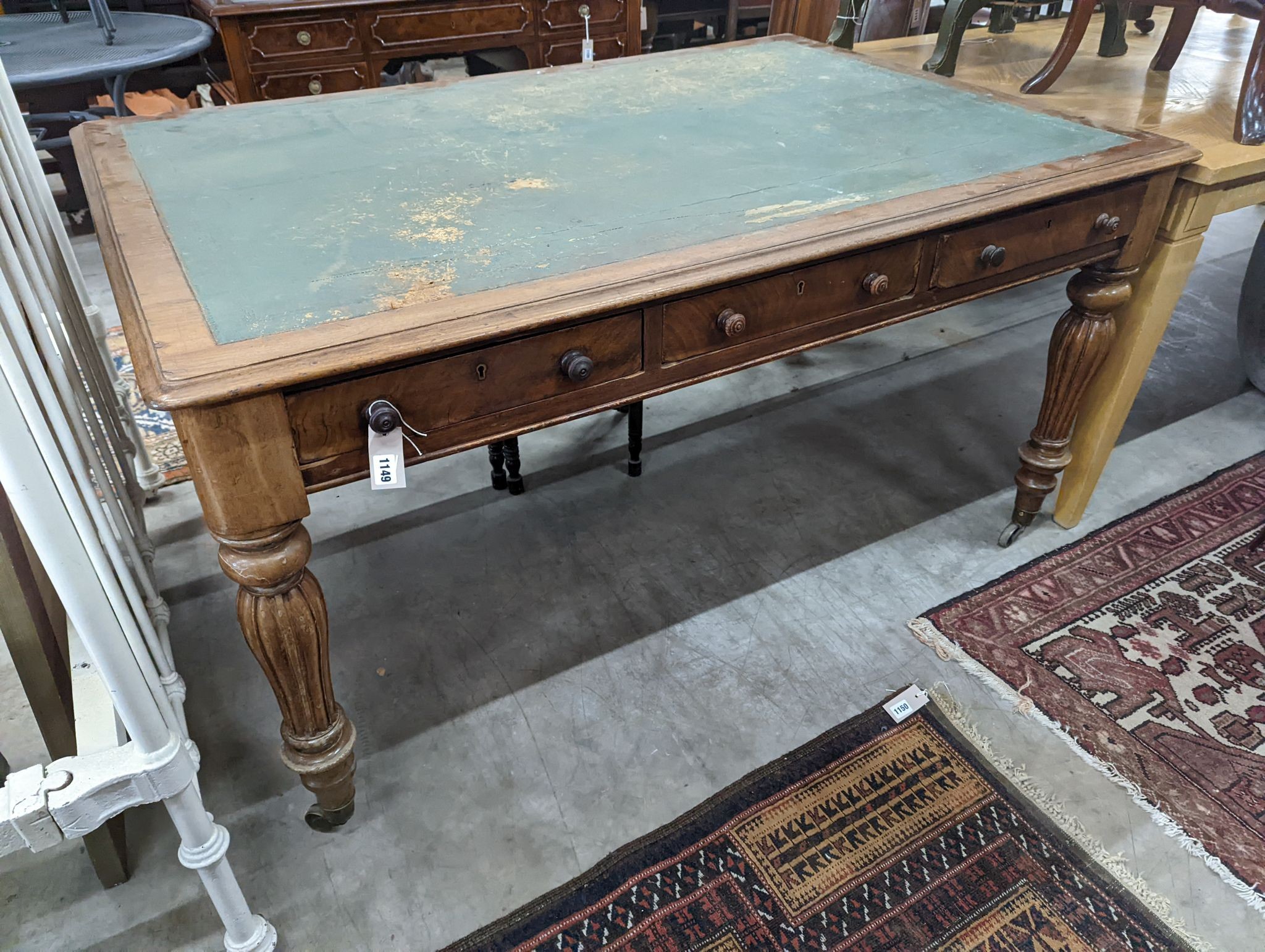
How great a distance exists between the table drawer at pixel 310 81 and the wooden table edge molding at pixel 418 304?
1533 mm

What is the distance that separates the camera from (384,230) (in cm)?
Result: 117

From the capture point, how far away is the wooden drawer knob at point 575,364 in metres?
1.11

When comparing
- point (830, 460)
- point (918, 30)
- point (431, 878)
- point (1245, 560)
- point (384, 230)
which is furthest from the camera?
point (918, 30)

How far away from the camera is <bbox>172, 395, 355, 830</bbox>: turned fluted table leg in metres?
0.94

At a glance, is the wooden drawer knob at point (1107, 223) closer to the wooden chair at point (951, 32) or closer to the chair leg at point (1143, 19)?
the wooden chair at point (951, 32)

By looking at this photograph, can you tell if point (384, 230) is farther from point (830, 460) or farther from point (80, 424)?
point (830, 460)

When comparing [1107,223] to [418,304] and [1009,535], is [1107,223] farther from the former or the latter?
[418,304]

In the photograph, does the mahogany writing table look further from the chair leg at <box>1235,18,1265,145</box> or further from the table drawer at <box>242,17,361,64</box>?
the table drawer at <box>242,17,361,64</box>

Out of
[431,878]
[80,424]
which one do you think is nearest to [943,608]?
[431,878]

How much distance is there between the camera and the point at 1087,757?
58.9 inches

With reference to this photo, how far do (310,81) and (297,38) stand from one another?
0.13 m

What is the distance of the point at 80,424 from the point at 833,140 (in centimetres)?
→ 129

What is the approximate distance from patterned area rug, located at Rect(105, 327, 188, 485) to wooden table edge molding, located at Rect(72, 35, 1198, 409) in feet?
3.06

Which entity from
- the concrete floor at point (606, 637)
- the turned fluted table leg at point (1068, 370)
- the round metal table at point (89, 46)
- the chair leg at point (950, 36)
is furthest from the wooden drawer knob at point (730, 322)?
the round metal table at point (89, 46)
